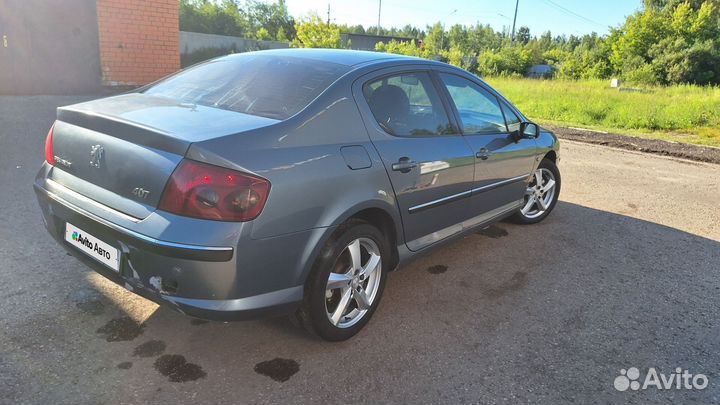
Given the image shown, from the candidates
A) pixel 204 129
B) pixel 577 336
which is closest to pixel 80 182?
pixel 204 129

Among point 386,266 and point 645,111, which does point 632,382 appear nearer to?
point 386,266

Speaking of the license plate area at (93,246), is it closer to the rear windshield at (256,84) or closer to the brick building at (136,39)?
the rear windshield at (256,84)

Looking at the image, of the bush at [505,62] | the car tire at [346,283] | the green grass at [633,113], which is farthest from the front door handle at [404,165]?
the bush at [505,62]

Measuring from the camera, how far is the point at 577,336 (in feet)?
9.92

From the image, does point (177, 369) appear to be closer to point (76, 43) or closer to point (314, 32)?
point (76, 43)

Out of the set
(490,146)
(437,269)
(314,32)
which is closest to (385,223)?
(437,269)

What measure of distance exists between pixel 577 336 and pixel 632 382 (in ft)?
1.44

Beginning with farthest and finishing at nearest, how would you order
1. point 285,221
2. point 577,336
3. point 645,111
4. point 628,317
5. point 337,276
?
point 645,111 < point 628,317 < point 577,336 < point 337,276 < point 285,221

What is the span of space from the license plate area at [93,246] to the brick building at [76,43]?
8.55 meters

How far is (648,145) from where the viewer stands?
1034 cm

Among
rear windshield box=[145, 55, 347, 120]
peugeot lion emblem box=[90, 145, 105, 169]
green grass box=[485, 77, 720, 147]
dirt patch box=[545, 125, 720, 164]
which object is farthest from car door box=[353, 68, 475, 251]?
green grass box=[485, 77, 720, 147]

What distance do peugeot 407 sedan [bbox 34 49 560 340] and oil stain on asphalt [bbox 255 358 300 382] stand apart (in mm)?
226

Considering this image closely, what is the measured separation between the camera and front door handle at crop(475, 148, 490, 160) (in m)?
3.68

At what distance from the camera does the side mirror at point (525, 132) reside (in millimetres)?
4211
